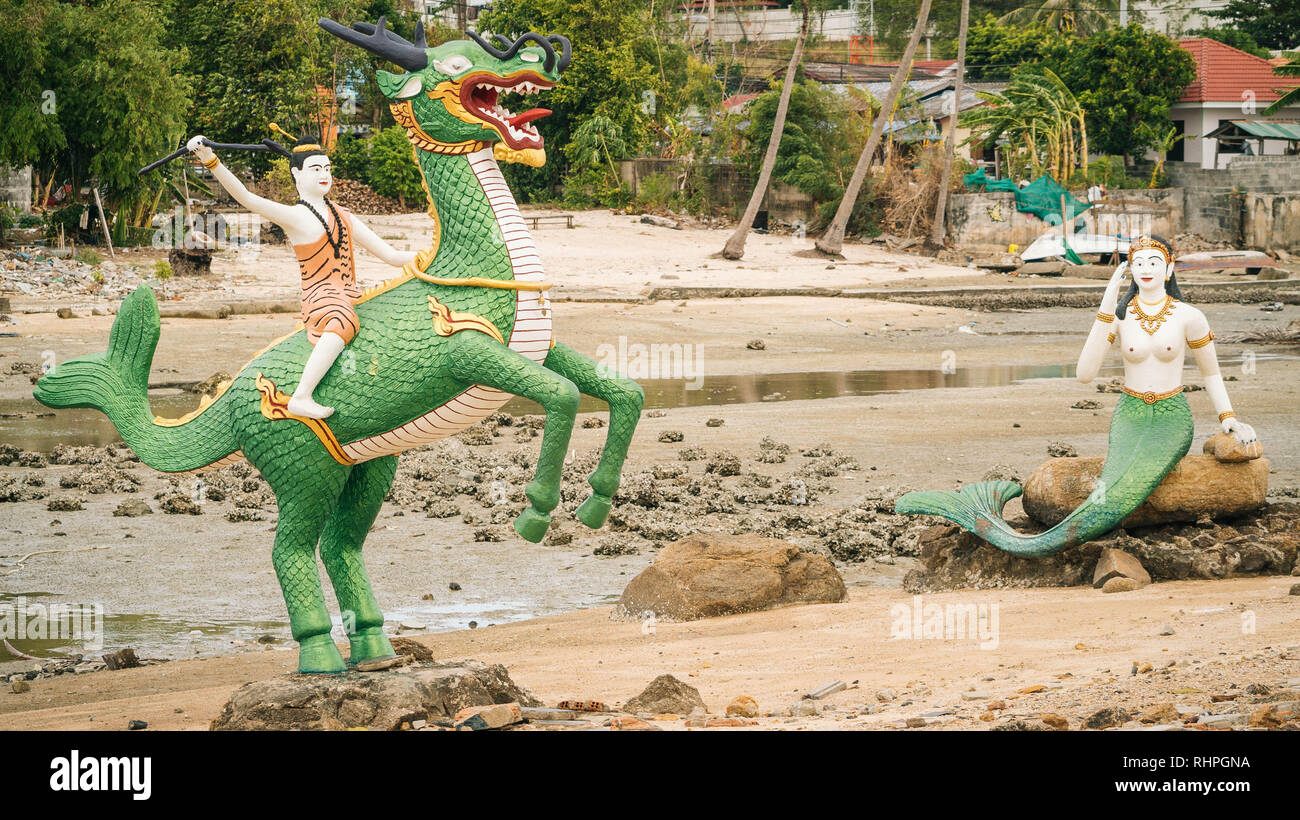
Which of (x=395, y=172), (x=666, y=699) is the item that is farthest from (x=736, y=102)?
(x=666, y=699)

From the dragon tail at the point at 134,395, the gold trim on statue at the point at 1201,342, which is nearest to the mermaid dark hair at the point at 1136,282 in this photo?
the gold trim on statue at the point at 1201,342

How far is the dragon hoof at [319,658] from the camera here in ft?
19.4

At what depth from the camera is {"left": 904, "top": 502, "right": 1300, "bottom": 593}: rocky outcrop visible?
8289mm

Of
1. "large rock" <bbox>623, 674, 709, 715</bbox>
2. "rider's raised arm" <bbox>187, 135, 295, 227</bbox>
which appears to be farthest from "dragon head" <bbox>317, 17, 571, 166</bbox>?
"large rock" <bbox>623, 674, 709, 715</bbox>

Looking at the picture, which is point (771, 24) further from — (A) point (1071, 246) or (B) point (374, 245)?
(B) point (374, 245)

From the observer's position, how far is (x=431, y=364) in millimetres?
5660

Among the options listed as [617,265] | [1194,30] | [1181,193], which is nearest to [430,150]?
[617,265]

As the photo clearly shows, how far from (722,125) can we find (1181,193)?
12570 millimetres

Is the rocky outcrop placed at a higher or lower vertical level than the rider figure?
lower

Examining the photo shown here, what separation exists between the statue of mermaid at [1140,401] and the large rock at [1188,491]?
6.6 inches

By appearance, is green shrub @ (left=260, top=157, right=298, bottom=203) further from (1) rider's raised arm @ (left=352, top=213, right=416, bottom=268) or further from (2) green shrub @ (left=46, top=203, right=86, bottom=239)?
(1) rider's raised arm @ (left=352, top=213, right=416, bottom=268)

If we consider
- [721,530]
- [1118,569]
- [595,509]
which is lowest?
[721,530]

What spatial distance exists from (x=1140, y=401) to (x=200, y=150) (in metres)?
5.68

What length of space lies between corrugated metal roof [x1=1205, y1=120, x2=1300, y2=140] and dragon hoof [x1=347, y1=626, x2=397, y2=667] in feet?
129
